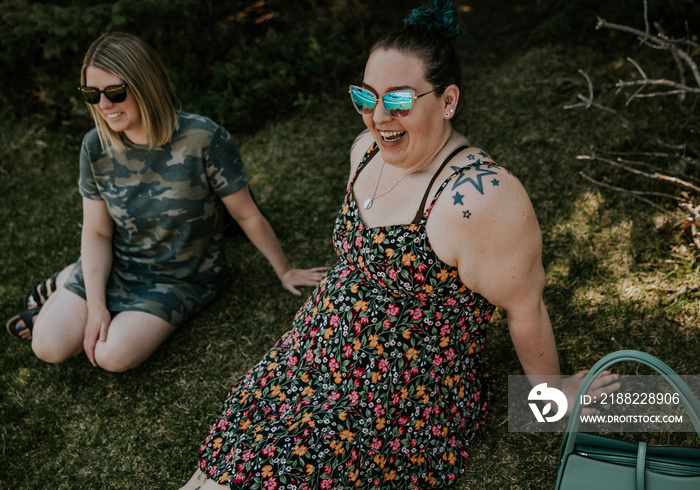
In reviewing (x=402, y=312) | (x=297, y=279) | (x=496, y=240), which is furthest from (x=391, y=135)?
(x=297, y=279)

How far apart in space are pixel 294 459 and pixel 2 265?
334 cm

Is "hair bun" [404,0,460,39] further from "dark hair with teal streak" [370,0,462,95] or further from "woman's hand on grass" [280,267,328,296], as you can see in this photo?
"woman's hand on grass" [280,267,328,296]

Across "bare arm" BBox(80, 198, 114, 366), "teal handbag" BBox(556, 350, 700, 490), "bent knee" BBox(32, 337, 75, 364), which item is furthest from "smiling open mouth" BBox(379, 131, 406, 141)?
"bent knee" BBox(32, 337, 75, 364)

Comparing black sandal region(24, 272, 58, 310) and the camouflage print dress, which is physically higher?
the camouflage print dress

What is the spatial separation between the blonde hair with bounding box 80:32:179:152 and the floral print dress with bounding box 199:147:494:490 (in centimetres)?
117

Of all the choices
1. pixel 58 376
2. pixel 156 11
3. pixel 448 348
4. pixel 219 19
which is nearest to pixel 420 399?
pixel 448 348

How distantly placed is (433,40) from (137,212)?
188 centimetres

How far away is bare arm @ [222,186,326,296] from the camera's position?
3219 millimetres

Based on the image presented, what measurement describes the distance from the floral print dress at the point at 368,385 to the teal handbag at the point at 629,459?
0.59m

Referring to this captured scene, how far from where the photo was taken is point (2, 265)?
429 cm

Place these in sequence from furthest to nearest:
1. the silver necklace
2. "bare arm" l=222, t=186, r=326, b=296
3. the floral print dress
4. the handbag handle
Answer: "bare arm" l=222, t=186, r=326, b=296 → the silver necklace → the floral print dress → the handbag handle

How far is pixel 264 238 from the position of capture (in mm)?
3334

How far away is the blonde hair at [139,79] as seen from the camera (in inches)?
110

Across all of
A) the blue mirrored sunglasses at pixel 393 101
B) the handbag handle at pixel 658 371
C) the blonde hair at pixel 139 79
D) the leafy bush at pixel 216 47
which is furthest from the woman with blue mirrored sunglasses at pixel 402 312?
the leafy bush at pixel 216 47
